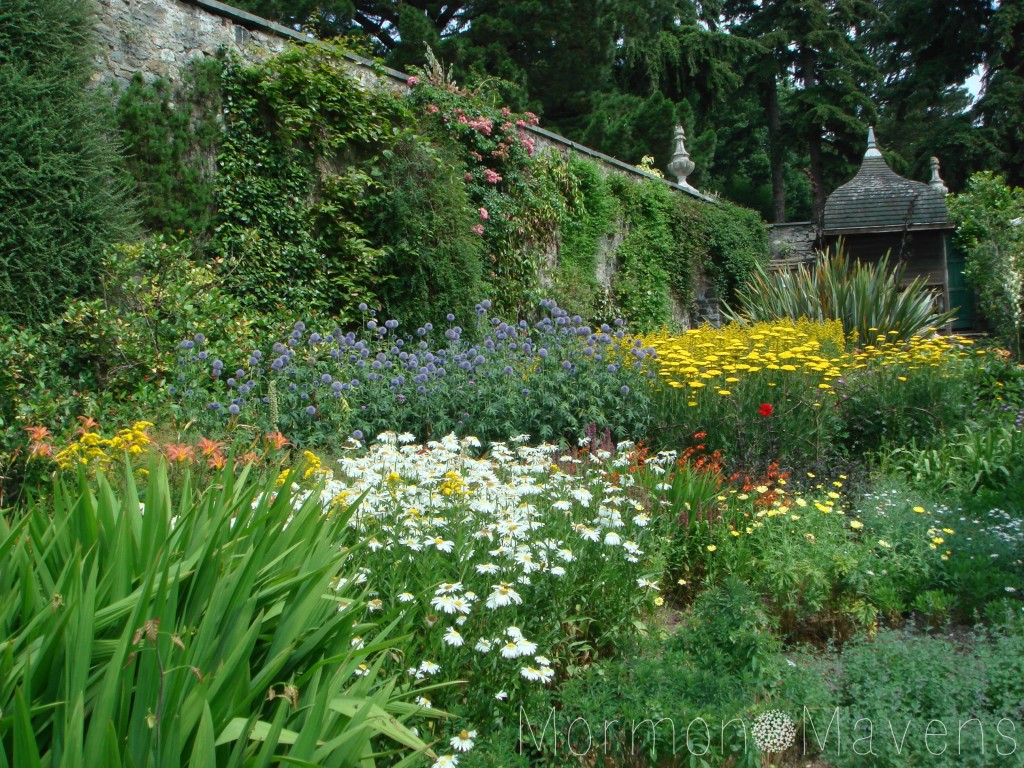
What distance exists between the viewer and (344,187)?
7.45 m

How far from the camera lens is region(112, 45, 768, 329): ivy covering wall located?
638cm

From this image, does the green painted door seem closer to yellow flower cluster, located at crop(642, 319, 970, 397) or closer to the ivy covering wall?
yellow flower cluster, located at crop(642, 319, 970, 397)

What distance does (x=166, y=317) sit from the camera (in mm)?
5555

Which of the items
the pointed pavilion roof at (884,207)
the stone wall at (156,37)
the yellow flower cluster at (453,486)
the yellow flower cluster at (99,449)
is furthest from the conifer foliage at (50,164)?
the pointed pavilion roof at (884,207)

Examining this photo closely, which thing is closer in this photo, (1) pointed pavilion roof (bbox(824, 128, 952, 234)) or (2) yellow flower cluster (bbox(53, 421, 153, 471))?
(2) yellow flower cluster (bbox(53, 421, 153, 471))

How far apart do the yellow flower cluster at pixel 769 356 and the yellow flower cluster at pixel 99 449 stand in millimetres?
3490

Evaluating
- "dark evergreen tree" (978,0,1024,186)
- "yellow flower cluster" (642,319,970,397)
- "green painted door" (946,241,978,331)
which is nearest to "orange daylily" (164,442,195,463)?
"yellow flower cluster" (642,319,970,397)

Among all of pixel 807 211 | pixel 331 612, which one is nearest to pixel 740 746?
pixel 331 612

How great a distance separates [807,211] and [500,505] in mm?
33202

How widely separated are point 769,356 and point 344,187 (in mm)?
3974

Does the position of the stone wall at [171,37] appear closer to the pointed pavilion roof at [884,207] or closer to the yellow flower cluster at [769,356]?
the yellow flower cluster at [769,356]

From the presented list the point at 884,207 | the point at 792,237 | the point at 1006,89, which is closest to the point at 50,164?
the point at 884,207

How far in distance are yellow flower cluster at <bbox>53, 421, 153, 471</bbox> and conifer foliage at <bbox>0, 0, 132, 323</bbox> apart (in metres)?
2.13

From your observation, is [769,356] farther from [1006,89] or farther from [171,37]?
[1006,89]
